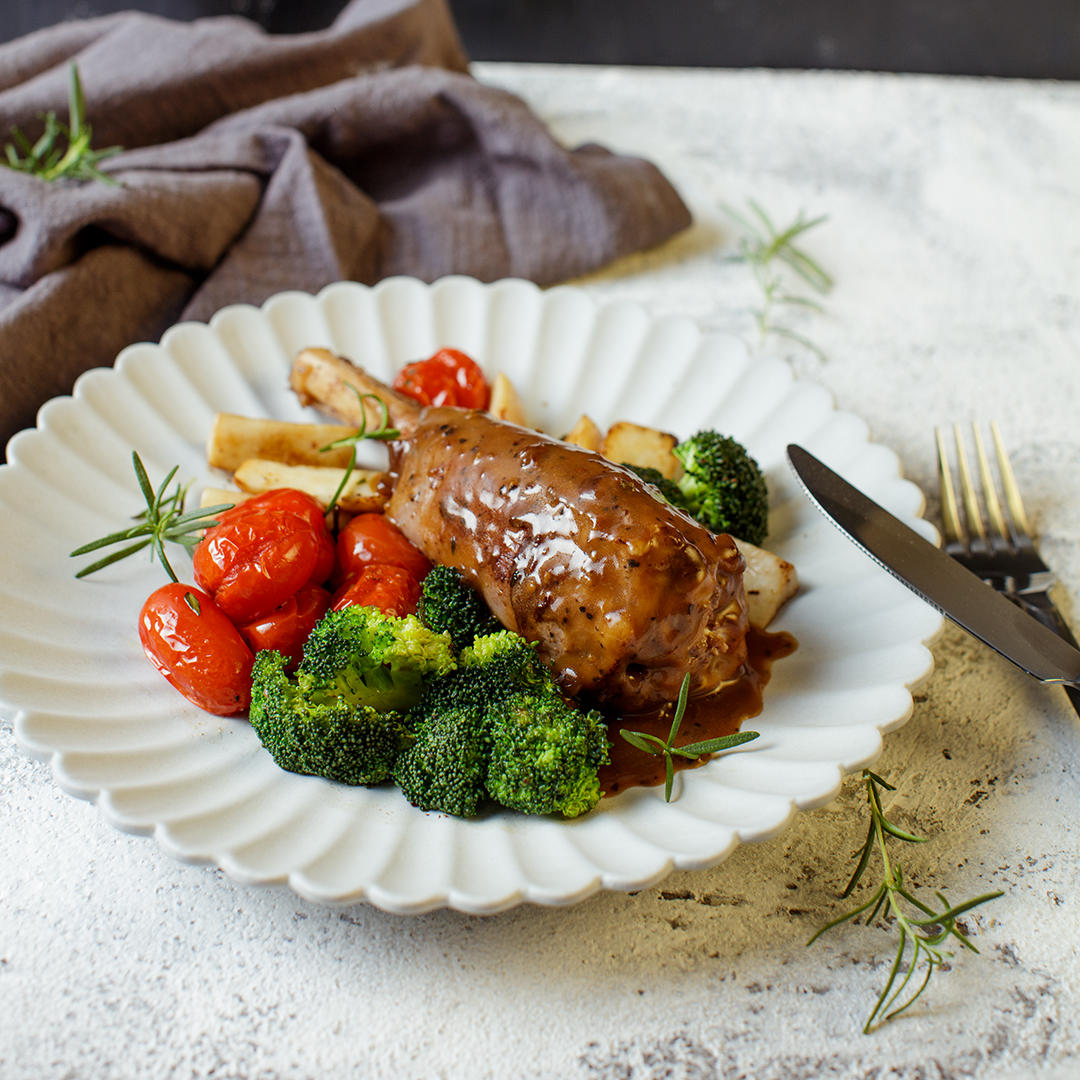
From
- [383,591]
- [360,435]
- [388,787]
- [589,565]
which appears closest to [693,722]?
[589,565]

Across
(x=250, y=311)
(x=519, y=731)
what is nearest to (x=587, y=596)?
(x=519, y=731)

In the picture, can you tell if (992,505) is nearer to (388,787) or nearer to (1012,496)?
(1012,496)

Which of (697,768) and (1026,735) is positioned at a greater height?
(697,768)

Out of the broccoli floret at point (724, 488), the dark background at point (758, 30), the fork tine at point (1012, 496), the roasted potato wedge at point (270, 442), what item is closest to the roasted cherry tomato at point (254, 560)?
the roasted potato wedge at point (270, 442)

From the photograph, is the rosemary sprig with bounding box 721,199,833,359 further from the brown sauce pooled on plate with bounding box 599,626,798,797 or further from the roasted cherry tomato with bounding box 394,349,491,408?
the brown sauce pooled on plate with bounding box 599,626,798,797

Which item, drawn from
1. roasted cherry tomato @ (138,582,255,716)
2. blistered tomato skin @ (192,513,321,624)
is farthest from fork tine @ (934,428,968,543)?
roasted cherry tomato @ (138,582,255,716)

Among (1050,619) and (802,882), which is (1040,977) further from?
(1050,619)

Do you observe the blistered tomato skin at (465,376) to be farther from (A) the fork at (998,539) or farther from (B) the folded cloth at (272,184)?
→ (A) the fork at (998,539)
